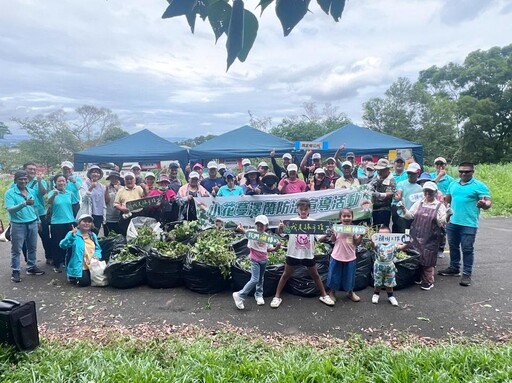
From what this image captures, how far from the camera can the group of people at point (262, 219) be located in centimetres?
466

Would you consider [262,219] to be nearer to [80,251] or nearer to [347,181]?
[347,181]

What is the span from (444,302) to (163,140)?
28.3 ft

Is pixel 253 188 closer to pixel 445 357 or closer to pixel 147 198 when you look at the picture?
pixel 147 198

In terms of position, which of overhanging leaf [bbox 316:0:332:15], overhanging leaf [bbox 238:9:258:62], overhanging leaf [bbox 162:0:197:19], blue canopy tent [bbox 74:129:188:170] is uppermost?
overhanging leaf [bbox 316:0:332:15]

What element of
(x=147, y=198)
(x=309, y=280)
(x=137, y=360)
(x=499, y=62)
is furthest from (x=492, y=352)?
(x=499, y=62)

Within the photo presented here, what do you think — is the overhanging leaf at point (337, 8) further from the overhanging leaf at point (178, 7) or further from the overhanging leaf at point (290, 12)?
the overhanging leaf at point (178, 7)

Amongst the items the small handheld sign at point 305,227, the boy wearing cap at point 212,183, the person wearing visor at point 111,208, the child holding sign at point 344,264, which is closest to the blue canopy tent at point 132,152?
the boy wearing cap at point 212,183

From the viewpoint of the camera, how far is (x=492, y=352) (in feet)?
10.3

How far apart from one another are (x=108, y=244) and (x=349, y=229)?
391cm

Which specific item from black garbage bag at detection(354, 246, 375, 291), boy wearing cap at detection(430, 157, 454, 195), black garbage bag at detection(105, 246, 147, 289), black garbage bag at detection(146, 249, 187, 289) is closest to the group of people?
boy wearing cap at detection(430, 157, 454, 195)

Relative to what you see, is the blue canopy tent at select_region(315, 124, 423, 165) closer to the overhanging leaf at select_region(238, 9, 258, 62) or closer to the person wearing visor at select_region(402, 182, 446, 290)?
the person wearing visor at select_region(402, 182, 446, 290)

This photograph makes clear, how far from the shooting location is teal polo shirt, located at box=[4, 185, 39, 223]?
17.1 feet

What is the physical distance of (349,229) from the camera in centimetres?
439

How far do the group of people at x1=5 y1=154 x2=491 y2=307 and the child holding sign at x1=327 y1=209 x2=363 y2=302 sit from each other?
0.5 inches
